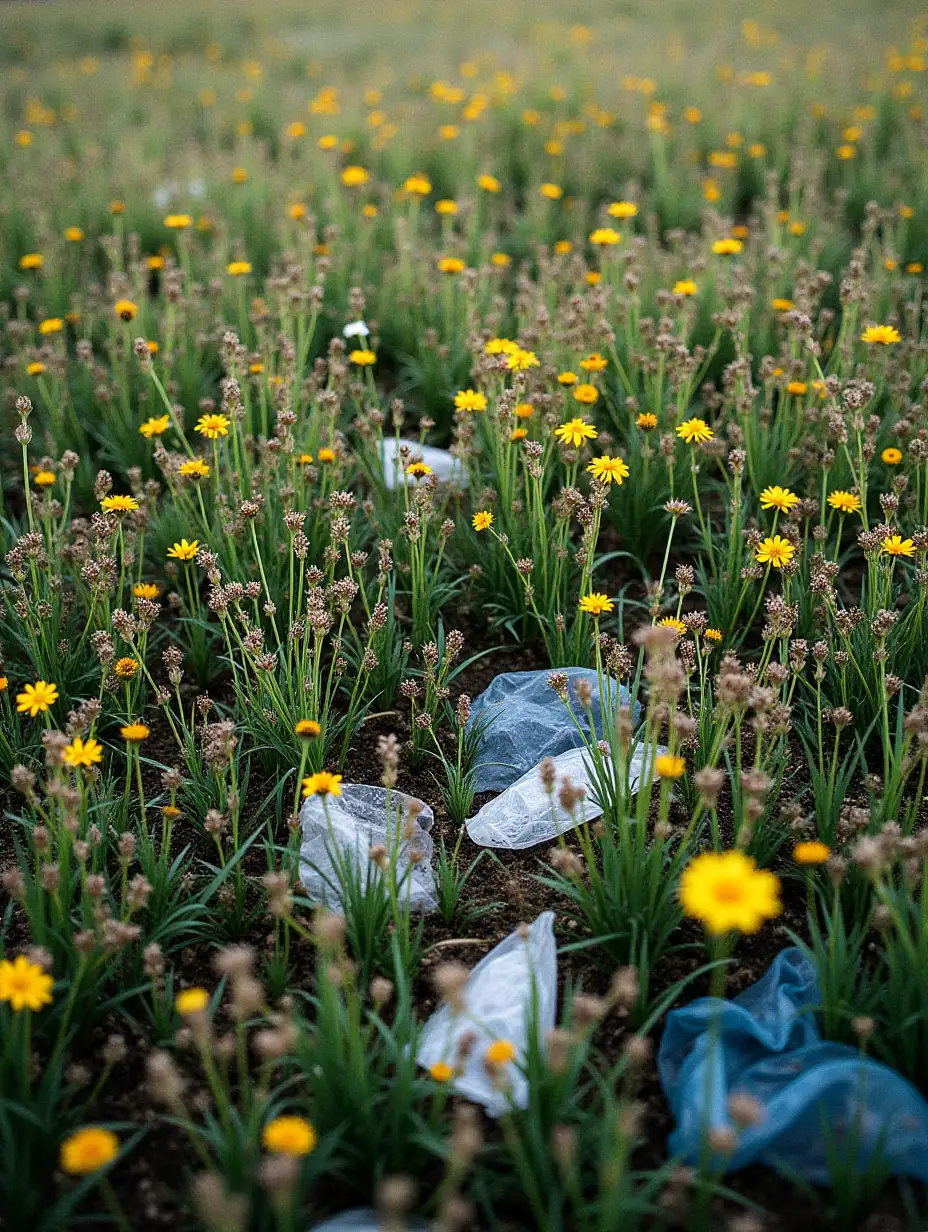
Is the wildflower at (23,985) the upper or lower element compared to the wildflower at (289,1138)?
lower

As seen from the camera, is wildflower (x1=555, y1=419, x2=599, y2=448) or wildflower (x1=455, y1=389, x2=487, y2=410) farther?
wildflower (x1=455, y1=389, x2=487, y2=410)

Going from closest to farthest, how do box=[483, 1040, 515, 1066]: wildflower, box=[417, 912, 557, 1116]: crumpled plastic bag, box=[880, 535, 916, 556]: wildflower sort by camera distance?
box=[483, 1040, 515, 1066]: wildflower < box=[417, 912, 557, 1116]: crumpled plastic bag < box=[880, 535, 916, 556]: wildflower

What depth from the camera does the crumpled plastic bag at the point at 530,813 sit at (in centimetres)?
237

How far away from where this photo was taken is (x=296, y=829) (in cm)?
210

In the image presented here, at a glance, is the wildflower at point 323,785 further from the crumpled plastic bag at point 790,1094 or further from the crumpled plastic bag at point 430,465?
the crumpled plastic bag at point 430,465

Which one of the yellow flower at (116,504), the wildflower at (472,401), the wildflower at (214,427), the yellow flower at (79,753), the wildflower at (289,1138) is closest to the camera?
the wildflower at (289,1138)

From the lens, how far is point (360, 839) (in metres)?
2.27

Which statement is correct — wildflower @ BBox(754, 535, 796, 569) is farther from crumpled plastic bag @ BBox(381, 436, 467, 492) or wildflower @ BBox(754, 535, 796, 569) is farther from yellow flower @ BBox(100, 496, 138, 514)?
yellow flower @ BBox(100, 496, 138, 514)

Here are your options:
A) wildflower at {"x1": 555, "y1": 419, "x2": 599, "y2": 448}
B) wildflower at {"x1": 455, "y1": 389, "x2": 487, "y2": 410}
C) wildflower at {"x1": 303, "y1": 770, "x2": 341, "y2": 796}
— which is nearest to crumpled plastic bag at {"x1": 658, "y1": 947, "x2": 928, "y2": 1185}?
wildflower at {"x1": 303, "y1": 770, "x2": 341, "y2": 796}

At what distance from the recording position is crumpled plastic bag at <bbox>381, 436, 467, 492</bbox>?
3.24 m

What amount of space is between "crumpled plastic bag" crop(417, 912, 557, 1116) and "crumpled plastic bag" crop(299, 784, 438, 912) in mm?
252

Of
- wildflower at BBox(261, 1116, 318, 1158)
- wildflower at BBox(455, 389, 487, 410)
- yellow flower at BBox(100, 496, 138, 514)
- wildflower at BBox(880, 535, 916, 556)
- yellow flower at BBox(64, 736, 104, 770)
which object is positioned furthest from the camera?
wildflower at BBox(455, 389, 487, 410)

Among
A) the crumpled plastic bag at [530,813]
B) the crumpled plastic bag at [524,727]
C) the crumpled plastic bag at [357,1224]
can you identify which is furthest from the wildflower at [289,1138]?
the crumpled plastic bag at [524,727]

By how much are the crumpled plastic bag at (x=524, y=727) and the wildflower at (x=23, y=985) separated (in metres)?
1.12
